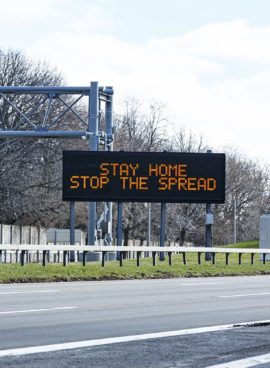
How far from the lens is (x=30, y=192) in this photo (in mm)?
54562

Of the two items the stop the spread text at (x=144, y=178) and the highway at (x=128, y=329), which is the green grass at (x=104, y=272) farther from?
the highway at (x=128, y=329)

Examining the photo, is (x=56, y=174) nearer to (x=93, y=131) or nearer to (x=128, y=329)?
(x=93, y=131)

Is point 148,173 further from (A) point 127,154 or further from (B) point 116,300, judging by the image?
(B) point 116,300

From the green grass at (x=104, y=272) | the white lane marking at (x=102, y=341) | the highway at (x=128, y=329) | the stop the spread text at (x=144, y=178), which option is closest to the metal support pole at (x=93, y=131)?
the stop the spread text at (x=144, y=178)

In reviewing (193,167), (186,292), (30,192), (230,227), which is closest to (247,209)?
(230,227)

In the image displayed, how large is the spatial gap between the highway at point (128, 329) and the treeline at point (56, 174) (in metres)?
21.7

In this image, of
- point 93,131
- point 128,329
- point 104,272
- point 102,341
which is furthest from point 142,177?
point 102,341

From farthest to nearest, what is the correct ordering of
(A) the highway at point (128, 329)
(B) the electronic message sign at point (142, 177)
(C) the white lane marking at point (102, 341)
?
(B) the electronic message sign at point (142, 177) → (C) the white lane marking at point (102, 341) → (A) the highway at point (128, 329)

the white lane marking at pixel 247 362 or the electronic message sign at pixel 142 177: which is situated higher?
the electronic message sign at pixel 142 177

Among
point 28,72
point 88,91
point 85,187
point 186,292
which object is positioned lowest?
point 186,292

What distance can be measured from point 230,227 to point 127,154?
55.8 meters

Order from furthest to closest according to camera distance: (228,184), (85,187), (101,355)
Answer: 1. (228,184)
2. (85,187)
3. (101,355)

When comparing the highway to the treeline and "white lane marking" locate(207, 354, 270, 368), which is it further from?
the treeline

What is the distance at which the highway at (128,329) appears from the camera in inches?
330
